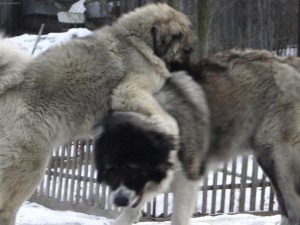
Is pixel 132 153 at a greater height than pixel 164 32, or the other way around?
pixel 164 32

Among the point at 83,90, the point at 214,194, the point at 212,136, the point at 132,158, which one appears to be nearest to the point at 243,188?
the point at 214,194

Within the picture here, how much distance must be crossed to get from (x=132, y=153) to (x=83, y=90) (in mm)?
816

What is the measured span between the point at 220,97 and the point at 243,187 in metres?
4.24

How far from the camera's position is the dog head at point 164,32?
201 inches

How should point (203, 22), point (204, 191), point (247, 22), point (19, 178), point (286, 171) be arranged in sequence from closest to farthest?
point (19, 178), point (286, 171), point (204, 191), point (203, 22), point (247, 22)

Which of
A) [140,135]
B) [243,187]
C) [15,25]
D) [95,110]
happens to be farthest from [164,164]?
[15,25]

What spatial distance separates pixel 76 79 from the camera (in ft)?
16.5

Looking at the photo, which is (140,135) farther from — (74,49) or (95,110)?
(74,49)

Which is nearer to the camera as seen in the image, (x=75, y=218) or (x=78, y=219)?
(x=78, y=219)

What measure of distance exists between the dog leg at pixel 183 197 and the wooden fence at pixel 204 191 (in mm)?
3716

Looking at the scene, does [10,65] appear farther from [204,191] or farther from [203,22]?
[203,22]

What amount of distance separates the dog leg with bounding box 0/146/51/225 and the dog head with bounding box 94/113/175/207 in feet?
1.62

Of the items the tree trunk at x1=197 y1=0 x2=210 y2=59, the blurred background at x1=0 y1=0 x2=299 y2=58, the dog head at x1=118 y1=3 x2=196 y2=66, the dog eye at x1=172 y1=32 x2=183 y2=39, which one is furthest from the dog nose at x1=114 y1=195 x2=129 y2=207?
the blurred background at x1=0 y1=0 x2=299 y2=58

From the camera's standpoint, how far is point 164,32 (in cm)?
512
